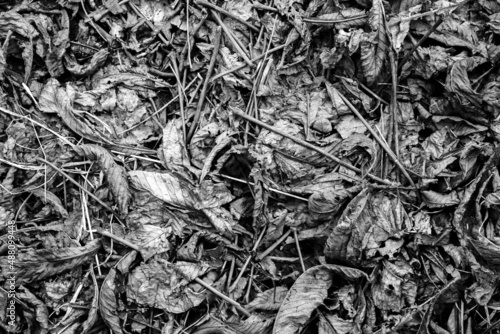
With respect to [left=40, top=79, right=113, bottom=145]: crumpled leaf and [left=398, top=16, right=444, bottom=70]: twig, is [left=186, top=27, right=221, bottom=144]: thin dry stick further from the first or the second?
[left=398, top=16, right=444, bottom=70]: twig

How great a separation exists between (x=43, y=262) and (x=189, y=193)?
0.78 meters

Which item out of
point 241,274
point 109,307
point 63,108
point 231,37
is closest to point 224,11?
point 231,37

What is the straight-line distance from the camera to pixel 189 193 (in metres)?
2.26

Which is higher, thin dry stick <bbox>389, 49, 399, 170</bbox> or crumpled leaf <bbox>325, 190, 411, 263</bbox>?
thin dry stick <bbox>389, 49, 399, 170</bbox>

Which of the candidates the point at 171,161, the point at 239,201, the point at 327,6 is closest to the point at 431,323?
the point at 239,201

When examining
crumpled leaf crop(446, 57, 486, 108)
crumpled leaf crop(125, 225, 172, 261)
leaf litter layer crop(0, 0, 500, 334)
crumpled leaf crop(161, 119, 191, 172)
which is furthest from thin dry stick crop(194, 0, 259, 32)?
crumpled leaf crop(125, 225, 172, 261)

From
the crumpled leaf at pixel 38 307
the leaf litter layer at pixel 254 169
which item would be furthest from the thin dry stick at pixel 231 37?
the crumpled leaf at pixel 38 307

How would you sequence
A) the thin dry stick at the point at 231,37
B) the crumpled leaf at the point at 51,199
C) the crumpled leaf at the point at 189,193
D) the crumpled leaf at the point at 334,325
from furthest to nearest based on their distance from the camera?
1. the thin dry stick at the point at 231,37
2. the crumpled leaf at the point at 51,199
3. the crumpled leaf at the point at 189,193
4. the crumpled leaf at the point at 334,325

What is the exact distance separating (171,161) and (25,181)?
779mm

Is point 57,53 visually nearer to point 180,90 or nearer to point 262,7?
point 180,90

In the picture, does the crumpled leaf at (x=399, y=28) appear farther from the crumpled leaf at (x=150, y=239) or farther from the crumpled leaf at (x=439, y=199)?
the crumpled leaf at (x=150, y=239)

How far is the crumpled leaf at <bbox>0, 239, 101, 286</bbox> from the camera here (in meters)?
2.21

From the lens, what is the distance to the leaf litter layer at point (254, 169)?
86.1 inches

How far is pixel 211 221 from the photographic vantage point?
2.24 meters
